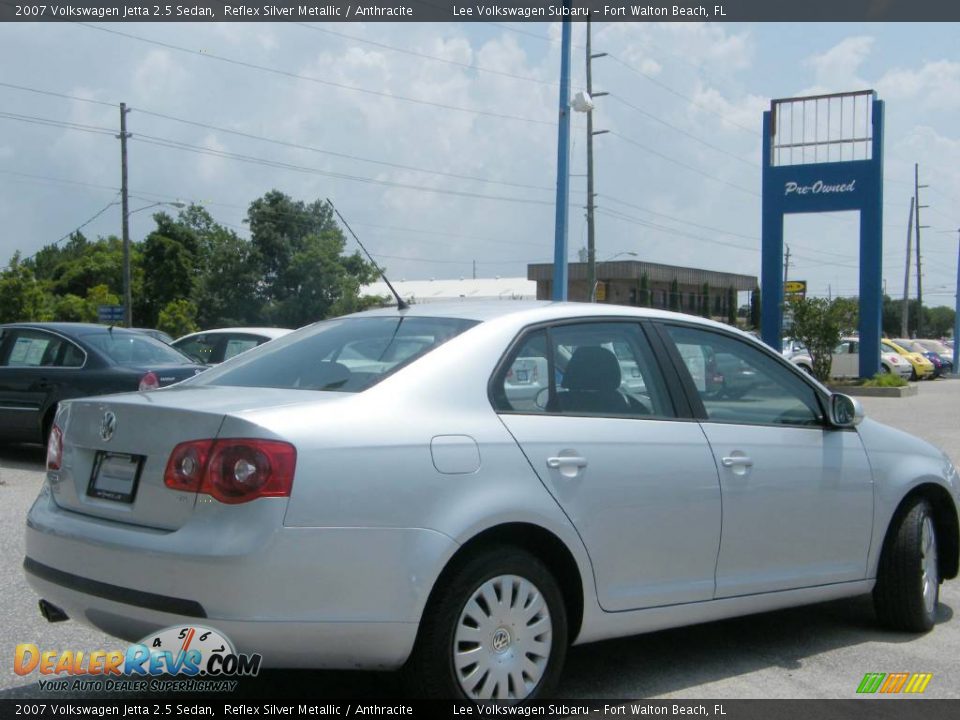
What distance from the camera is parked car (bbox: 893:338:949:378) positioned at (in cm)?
4508

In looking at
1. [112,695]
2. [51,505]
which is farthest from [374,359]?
[112,695]

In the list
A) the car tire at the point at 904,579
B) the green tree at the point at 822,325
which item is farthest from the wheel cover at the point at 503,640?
the green tree at the point at 822,325

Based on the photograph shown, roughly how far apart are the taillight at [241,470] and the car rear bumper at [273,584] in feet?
0.19

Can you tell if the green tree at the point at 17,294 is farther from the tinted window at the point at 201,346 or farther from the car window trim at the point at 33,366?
the car window trim at the point at 33,366

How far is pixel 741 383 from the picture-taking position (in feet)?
18.0

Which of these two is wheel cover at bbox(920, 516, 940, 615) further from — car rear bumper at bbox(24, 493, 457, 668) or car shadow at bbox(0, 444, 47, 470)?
car shadow at bbox(0, 444, 47, 470)

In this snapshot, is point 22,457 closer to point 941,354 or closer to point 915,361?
point 915,361

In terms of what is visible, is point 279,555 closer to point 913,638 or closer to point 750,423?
point 750,423

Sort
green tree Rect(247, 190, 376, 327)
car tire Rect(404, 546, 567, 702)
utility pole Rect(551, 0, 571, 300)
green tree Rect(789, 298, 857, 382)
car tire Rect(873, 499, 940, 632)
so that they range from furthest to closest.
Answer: green tree Rect(247, 190, 376, 327)
green tree Rect(789, 298, 857, 382)
utility pole Rect(551, 0, 571, 300)
car tire Rect(873, 499, 940, 632)
car tire Rect(404, 546, 567, 702)

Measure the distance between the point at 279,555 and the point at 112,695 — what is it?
151 centimetres

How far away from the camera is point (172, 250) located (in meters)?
81.5

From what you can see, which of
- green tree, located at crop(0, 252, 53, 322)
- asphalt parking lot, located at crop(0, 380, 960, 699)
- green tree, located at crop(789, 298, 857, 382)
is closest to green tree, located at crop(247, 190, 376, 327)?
green tree, located at crop(0, 252, 53, 322)

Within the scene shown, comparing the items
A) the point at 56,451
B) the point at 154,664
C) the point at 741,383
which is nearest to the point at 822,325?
the point at 741,383

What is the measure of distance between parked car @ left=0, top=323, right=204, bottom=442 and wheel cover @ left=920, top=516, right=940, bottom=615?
25.4 feet
